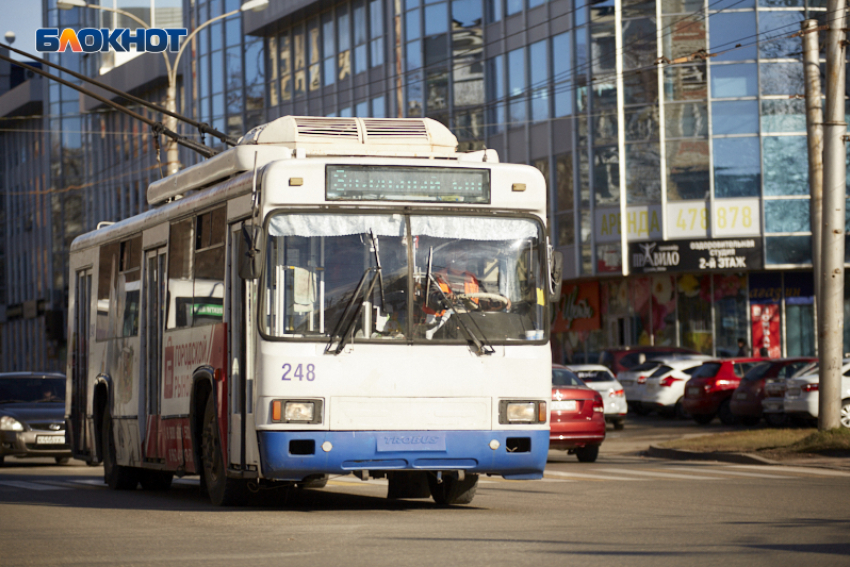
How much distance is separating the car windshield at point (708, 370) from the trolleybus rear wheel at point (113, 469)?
18320 mm

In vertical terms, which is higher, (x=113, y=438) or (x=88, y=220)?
(x=88, y=220)

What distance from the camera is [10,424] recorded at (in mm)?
22172

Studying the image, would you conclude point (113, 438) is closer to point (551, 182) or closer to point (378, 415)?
point (378, 415)

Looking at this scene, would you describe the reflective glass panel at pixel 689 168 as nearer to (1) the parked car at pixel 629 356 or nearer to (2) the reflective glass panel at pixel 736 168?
(2) the reflective glass panel at pixel 736 168

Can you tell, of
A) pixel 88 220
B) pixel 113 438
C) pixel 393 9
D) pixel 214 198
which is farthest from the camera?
pixel 88 220

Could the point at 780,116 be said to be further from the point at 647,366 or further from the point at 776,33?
the point at 647,366

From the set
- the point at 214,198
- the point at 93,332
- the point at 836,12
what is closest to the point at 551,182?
the point at 836,12

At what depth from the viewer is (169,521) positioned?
12109 mm

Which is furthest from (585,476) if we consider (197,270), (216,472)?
(197,270)

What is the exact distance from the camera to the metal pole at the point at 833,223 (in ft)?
71.3

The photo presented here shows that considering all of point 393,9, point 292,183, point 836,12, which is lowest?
point 292,183

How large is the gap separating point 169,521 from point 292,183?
2.97 m

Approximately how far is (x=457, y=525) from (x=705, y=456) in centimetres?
1250

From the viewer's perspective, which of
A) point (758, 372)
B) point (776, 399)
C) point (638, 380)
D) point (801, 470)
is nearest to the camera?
point (801, 470)
